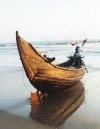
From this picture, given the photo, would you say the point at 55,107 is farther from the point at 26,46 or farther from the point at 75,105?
the point at 26,46

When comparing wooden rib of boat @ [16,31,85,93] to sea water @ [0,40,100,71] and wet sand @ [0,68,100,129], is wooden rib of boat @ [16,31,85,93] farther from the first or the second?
sea water @ [0,40,100,71]

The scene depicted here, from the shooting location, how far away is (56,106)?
432 inches

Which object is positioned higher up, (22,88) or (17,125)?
(17,125)

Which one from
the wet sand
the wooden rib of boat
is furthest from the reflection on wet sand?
the wooden rib of boat

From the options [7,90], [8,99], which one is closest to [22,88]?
[7,90]

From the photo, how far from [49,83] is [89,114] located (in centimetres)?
246

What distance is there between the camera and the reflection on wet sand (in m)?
9.23

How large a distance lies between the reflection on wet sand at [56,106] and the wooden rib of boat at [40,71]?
492 millimetres

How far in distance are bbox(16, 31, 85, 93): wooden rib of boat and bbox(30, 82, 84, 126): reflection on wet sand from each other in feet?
1.61

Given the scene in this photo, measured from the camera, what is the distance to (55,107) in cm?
1080

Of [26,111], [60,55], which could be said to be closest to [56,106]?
[26,111]

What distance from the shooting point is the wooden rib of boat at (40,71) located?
1045 centimetres

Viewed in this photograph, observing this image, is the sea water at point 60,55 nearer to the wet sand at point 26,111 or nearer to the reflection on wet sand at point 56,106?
the wet sand at point 26,111

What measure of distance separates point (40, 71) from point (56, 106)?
1.52 m
